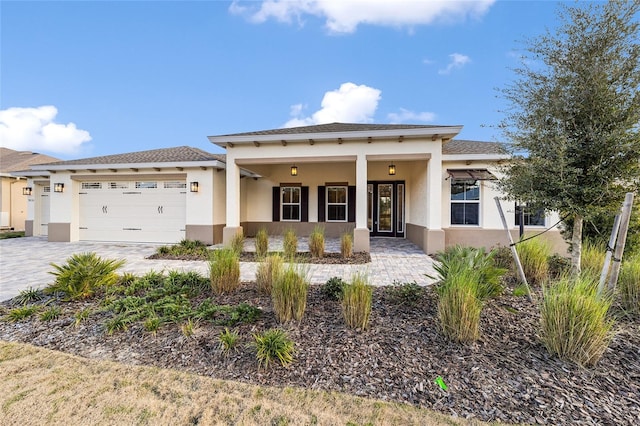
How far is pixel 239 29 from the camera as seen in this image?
1107 centimetres

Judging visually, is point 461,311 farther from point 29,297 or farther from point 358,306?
point 29,297

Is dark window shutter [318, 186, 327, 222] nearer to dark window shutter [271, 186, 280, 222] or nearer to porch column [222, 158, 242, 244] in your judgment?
dark window shutter [271, 186, 280, 222]

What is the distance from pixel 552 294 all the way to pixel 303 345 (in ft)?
8.56

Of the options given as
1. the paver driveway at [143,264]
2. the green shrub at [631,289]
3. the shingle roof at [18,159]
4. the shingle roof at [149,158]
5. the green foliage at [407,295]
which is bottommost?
the paver driveway at [143,264]

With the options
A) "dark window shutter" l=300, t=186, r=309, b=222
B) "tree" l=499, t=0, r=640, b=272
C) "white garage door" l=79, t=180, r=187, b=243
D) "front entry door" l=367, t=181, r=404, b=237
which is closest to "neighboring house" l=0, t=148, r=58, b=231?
"white garage door" l=79, t=180, r=187, b=243

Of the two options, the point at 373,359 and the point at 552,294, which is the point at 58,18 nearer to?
the point at 373,359

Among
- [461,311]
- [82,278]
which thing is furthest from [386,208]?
[82,278]

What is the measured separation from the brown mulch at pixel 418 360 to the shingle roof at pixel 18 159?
20.2 metres

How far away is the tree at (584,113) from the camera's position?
3.69 meters

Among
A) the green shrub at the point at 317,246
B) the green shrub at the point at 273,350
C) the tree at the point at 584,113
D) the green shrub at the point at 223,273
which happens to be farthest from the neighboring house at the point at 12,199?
the tree at the point at 584,113

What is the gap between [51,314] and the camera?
3807mm

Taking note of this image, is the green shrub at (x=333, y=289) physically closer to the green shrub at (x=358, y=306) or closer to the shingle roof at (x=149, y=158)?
the green shrub at (x=358, y=306)

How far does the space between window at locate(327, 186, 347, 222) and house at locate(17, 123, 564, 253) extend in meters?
0.05

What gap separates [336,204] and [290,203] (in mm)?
2207
